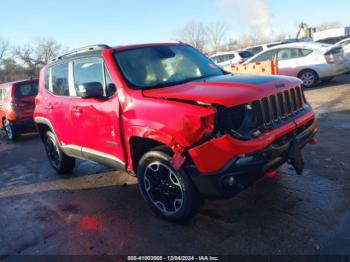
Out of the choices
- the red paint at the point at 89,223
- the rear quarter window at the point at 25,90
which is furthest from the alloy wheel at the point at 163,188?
the rear quarter window at the point at 25,90

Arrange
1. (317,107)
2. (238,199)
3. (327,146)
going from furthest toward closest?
(317,107), (327,146), (238,199)

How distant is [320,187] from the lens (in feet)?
14.7

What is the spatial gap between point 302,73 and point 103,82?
33.3ft

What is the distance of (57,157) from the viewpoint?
21.4 ft

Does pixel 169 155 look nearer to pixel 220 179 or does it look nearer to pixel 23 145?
pixel 220 179

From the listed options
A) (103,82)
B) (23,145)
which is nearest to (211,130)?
(103,82)

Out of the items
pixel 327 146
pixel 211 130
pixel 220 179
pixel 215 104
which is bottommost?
pixel 327 146

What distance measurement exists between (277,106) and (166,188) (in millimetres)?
1474

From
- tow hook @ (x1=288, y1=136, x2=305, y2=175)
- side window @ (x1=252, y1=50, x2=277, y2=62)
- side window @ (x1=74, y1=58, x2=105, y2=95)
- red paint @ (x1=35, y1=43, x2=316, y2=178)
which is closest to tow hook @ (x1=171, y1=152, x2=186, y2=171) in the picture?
red paint @ (x1=35, y1=43, x2=316, y2=178)

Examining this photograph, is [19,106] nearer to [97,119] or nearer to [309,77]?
[97,119]

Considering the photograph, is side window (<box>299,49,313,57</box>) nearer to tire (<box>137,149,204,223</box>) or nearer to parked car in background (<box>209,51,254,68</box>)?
parked car in background (<box>209,51,254,68</box>)

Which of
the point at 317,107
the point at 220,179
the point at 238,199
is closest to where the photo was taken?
the point at 220,179

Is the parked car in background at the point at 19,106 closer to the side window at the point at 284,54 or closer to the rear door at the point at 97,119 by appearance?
the rear door at the point at 97,119

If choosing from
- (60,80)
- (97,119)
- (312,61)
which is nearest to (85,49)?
(60,80)
